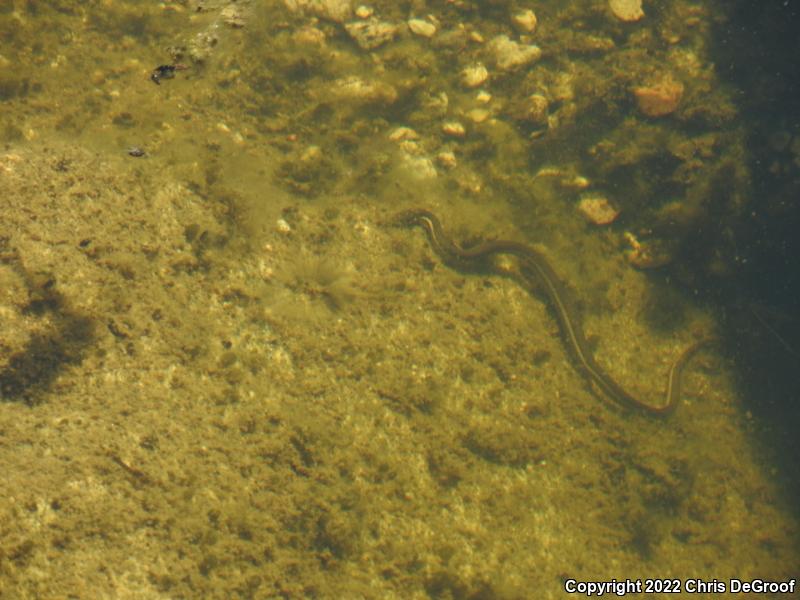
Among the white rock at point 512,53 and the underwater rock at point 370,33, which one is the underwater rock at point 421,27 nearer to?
the underwater rock at point 370,33

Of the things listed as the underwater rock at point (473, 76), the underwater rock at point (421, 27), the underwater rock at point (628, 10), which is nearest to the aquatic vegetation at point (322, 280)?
the underwater rock at point (473, 76)

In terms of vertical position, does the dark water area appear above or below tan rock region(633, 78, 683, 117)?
below

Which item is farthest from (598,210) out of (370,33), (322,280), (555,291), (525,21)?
(370,33)

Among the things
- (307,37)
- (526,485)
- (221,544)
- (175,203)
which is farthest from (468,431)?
(307,37)

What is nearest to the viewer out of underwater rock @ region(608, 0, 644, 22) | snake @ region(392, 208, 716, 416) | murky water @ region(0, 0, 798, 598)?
murky water @ region(0, 0, 798, 598)

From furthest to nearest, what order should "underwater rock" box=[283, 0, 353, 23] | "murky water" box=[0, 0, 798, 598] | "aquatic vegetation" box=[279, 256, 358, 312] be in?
1. "underwater rock" box=[283, 0, 353, 23]
2. "aquatic vegetation" box=[279, 256, 358, 312]
3. "murky water" box=[0, 0, 798, 598]

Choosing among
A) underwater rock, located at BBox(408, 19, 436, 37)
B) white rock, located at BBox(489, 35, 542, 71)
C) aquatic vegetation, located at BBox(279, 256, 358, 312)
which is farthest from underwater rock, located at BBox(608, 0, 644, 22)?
aquatic vegetation, located at BBox(279, 256, 358, 312)

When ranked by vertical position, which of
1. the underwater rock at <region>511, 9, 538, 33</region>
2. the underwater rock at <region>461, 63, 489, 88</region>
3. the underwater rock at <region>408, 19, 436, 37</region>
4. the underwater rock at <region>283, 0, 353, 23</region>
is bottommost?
the underwater rock at <region>461, 63, 489, 88</region>

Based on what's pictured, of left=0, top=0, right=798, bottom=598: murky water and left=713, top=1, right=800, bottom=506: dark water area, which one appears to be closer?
left=0, top=0, right=798, bottom=598: murky water

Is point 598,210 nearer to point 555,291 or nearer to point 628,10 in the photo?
point 555,291

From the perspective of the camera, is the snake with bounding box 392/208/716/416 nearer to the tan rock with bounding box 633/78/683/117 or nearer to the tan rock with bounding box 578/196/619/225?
the tan rock with bounding box 578/196/619/225
